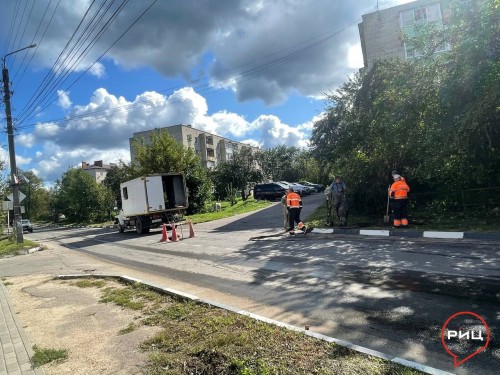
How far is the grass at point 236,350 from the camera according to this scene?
3621mm

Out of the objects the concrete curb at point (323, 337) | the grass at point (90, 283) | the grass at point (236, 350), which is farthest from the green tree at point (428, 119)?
the grass at point (90, 283)

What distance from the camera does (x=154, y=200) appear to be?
22.0 m

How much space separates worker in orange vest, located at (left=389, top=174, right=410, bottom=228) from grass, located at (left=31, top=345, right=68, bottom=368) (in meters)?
10.9

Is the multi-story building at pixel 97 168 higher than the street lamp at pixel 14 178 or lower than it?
higher

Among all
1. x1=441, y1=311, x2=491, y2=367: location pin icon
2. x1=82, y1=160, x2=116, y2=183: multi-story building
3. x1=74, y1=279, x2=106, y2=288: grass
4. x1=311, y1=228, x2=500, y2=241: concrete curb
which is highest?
x1=82, y1=160, x2=116, y2=183: multi-story building

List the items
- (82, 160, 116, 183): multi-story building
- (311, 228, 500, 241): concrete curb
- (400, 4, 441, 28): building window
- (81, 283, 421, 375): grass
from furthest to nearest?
(82, 160, 116, 183): multi-story building < (400, 4, 441, 28): building window < (311, 228, 500, 241): concrete curb < (81, 283, 421, 375): grass

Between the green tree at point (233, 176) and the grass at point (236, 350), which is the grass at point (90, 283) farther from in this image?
the green tree at point (233, 176)

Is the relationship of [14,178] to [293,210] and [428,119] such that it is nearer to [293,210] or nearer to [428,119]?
[293,210]

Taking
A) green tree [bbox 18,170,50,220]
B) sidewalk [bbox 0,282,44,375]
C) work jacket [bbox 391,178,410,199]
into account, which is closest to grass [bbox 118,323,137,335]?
sidewalk [bbox 0,282,44,375]

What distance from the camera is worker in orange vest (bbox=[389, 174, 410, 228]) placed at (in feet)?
42.4

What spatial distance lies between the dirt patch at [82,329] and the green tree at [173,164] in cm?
2365

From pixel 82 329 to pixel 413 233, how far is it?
960cm

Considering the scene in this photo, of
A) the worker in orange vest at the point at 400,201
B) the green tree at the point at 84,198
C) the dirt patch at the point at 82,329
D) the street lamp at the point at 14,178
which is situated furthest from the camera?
the green tree at the point at 84,198

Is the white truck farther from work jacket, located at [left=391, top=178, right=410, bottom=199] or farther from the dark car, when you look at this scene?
the dark car
